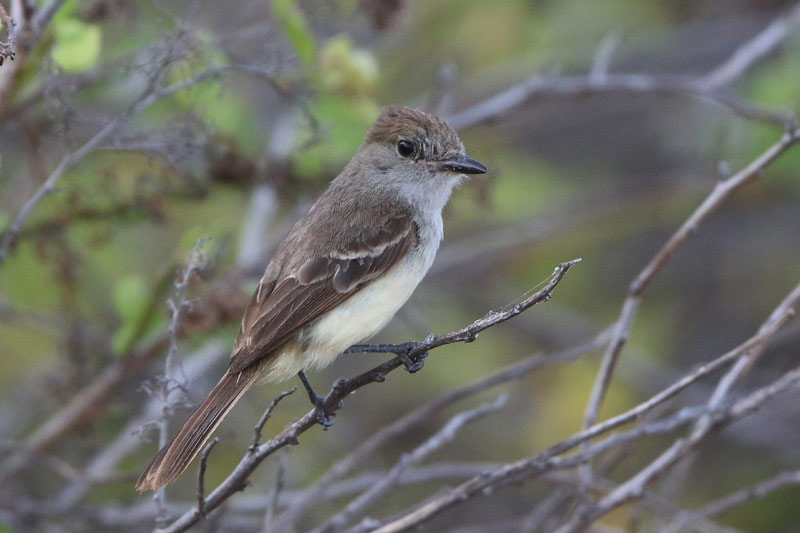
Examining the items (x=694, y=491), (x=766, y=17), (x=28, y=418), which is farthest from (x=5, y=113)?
(x=766, y=17)

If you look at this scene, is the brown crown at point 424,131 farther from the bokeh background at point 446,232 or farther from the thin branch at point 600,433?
the thin branch at point 600,433

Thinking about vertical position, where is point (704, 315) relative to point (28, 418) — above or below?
below

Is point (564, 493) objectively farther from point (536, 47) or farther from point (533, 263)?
point (536, 47)

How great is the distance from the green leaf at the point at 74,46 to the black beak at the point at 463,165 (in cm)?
139

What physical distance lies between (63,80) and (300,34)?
0.97m

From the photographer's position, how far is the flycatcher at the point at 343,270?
3336 millimetres

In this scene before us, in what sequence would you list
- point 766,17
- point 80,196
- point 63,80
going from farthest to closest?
1. point 766,17
2. point 80,196
3. point 63,80

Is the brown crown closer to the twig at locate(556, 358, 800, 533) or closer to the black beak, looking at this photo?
the black beak

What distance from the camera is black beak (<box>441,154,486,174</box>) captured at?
3928 mm

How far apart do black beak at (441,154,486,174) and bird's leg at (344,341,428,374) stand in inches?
33.9

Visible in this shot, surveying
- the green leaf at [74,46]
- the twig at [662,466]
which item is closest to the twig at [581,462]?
the twig at [662,466]

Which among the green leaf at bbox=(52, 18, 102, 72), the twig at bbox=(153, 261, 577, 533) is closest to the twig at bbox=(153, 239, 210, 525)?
the twig at bbox=(153, 261, 577, 533)

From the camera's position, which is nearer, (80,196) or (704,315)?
(80,196)

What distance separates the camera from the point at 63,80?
333 cm
